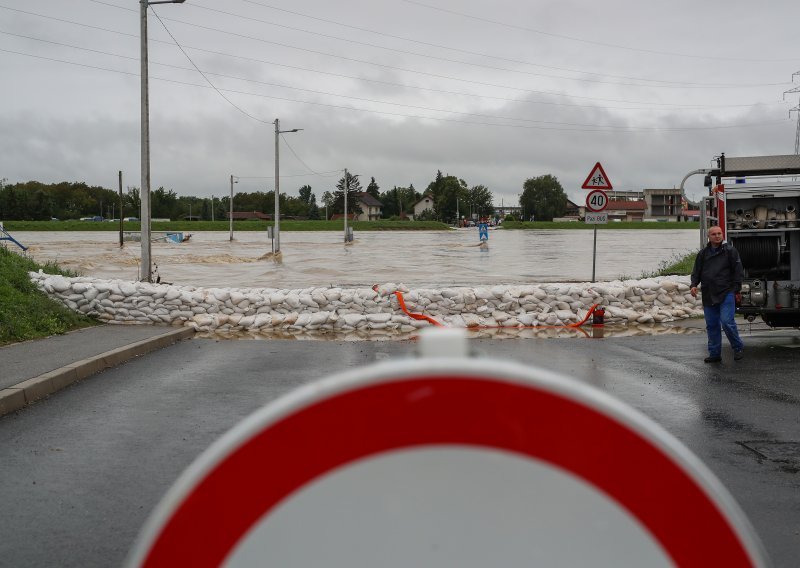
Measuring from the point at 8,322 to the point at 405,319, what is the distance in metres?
6.48

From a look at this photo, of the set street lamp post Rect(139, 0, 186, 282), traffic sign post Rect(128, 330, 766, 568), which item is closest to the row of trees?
street lamp post Rect(139, 0, 186, 282)

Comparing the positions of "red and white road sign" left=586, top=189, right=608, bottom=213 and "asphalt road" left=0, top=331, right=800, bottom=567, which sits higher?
"red and white road sign" left=586, top=189, right=608, bottom=213

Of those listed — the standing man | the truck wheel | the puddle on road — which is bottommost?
the puddle on road

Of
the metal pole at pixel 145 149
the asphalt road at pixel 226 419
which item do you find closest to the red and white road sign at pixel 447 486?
the asphalt road at pixel 226 419

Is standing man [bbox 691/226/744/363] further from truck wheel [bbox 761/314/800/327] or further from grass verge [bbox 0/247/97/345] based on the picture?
grass verge [bbox 0/247/97/345]

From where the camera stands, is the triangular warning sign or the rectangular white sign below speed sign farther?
the triangular warning sign

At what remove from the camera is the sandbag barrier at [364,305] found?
15.8 m

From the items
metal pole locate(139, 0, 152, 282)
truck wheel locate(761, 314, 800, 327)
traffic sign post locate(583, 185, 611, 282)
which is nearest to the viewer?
truck wheel locate(761, 314, 800, 327)

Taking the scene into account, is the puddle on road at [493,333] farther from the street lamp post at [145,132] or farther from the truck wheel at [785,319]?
the street lamp post at [145,132]

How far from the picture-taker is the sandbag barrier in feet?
51.9

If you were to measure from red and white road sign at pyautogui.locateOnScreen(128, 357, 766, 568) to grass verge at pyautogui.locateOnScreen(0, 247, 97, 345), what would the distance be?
12.3 m

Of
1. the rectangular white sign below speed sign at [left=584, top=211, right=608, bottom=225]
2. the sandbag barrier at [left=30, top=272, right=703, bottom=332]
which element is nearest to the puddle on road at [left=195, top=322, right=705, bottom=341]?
the sandbag barrier at [left=30, top=272, right=703, bottom=332]

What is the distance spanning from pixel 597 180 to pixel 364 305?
7.58m

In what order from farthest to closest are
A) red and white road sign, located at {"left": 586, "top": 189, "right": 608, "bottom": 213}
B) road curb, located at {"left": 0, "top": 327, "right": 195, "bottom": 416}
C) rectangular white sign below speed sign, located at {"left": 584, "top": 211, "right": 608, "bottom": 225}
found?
red and white road sign, located at {"left": 586, "top": 189, "right": 608, "bottom": 213}, rectangular white sign below speed sign, located at {"left": 584, "top": 211, "right": 608, "bottom": 225}, road curb, located at {"left": 0, "top": 327, "right": 195, "bottom": 416}
